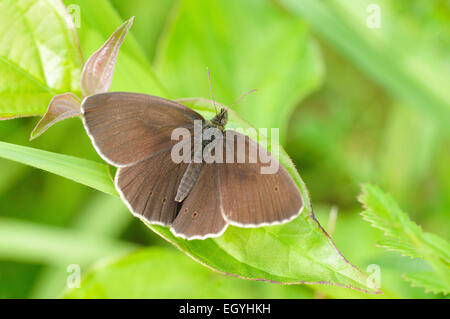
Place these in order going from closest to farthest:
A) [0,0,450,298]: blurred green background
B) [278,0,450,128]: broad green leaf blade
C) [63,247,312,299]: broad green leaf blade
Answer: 1. [63,247,312,299]: broad green leaf blade
2. [0,0,450,298]: blurred green background
3. [278,0,450,128]: broad green leaf blade

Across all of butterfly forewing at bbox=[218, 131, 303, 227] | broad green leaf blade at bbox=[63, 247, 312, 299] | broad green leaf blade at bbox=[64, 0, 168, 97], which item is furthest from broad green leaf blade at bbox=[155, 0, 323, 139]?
broad green leaf blade at bbox=[63, 247, 312, 299]

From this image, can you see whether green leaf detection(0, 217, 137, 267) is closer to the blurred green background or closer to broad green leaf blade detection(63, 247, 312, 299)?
the blurred green background

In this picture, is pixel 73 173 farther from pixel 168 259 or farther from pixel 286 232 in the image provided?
pixel 168 259

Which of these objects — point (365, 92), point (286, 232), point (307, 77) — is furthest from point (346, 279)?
point (365, 92)

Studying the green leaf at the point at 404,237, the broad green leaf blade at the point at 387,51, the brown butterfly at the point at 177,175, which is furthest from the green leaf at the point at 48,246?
the broad green leaf blade at the point at 387,51

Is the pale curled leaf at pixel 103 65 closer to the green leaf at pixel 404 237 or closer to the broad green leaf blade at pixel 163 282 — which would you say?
the broad green leaf blade at pixel 163 282
